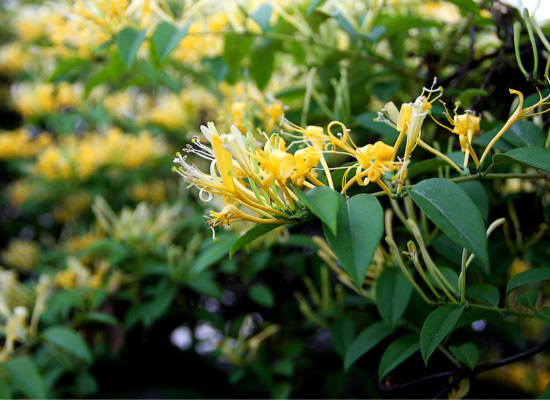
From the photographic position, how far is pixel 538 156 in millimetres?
540

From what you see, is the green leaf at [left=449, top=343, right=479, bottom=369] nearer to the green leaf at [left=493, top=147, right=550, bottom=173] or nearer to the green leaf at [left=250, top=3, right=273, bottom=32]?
the green leaf at [left=493, top=147, right=550, bottom=173]

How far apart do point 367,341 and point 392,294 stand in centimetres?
11

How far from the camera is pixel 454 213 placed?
18.8 inches

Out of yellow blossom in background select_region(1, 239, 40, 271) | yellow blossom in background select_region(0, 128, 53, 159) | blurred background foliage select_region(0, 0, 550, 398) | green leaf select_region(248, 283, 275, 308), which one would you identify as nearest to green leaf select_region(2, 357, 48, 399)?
blurred background foliage select_region(0, 0, 550, 398)

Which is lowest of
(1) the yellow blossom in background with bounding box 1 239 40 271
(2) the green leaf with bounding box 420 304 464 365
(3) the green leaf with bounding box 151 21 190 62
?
(1) the yellow blossom in background with bounding box 1 239 40 271

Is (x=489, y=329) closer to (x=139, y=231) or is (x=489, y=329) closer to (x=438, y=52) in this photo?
(x=438, y=52)

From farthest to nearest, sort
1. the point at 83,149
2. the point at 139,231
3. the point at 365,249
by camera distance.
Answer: the point at 83,149
the point at 139,231
the point at 365,249

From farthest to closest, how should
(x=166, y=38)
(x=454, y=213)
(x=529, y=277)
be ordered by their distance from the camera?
(x=166, y=38) → (x=529, y=277) → (x=454, y=213)

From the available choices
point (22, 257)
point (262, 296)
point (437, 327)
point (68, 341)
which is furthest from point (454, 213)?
point (22, 257)

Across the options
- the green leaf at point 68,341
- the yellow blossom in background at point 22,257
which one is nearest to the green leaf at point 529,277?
the green leaf at point 68,341

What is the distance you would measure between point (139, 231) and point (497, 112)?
104 centimetres

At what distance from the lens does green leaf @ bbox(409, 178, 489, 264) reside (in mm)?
458

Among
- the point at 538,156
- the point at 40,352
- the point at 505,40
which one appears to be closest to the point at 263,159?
the point at 538,156

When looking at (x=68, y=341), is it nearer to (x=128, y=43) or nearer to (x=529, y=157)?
(x=128, y=43)
